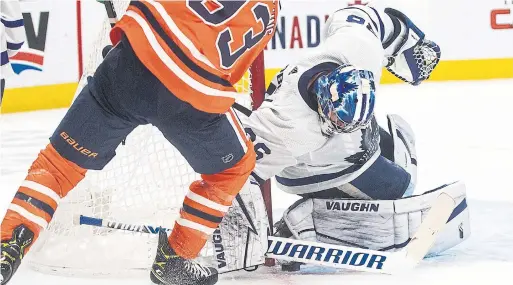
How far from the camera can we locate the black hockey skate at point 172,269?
1.84 meters

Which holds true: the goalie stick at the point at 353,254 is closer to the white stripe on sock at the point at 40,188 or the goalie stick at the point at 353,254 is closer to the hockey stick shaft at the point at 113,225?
the hockey stick shaft at the point at 113,225

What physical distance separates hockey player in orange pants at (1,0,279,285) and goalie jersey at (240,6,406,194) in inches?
10.1

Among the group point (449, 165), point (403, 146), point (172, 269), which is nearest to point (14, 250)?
point (172, 269)

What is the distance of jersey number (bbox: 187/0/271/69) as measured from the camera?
1.66 m

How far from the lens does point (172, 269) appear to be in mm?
1843

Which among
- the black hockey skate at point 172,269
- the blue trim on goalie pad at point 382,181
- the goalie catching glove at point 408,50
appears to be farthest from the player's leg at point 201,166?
the goalie catching glove at point 408,50

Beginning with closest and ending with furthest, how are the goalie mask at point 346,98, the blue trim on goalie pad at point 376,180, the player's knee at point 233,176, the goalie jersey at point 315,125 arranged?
the player's knee at point 233,176 → the goalie mask at point 346,98 → the goalie jersey at point 315,125 → the blue trim on goalie pad at point 376,180

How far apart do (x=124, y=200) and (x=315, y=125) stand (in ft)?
1.81

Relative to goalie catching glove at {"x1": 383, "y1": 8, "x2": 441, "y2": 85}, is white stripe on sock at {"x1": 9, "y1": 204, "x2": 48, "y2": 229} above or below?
below

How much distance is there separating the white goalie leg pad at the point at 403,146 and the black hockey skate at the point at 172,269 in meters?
0.67

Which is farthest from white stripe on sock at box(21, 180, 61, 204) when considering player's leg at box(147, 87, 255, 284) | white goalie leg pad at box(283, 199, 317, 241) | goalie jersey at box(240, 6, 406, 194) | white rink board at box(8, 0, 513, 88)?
white rink board at box(8, 0, 513, 88)

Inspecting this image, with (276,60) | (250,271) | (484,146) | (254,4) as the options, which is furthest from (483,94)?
(254,4)

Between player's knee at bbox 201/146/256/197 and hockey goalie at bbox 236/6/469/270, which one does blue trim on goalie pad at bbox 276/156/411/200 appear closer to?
hockey goalie at bbox 236/6/469/270

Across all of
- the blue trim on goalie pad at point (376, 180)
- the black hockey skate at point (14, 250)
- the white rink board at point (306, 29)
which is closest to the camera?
the black hockey skate at point (14, 250)
